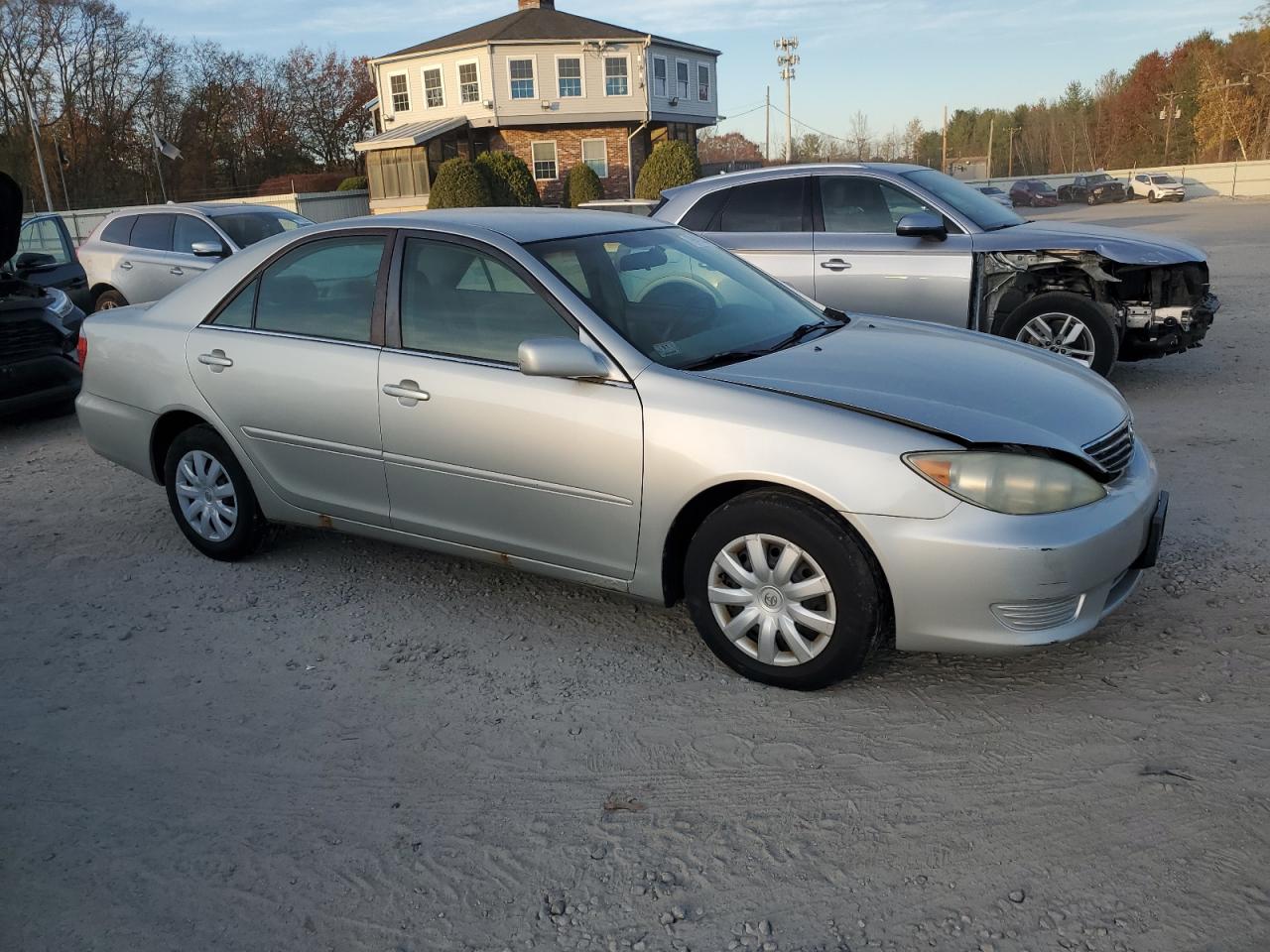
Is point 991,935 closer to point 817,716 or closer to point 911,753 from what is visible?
point 911,753

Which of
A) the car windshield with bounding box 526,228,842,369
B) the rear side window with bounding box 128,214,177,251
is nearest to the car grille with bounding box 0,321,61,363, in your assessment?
the rear side window with bounding box 128,214,177,251

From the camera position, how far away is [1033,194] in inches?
1981

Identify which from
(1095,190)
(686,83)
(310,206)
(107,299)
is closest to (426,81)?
(310,206)

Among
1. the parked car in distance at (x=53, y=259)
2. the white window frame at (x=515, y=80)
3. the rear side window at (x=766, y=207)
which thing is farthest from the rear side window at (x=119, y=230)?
the white window frame at (x=515, y=80)

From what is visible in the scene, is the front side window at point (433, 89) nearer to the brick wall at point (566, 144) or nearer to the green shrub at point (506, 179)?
the brick wall at point (566, 144)

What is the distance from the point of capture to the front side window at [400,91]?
154 feet

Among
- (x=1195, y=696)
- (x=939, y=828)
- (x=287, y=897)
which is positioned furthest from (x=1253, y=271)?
(x=287, y=897)

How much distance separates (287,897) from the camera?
9.12 feet

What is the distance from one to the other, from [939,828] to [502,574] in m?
2.59

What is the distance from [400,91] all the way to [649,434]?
47828 millimetres

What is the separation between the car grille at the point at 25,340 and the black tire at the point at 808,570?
270 inches

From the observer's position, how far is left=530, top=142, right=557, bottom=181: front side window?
45.8m

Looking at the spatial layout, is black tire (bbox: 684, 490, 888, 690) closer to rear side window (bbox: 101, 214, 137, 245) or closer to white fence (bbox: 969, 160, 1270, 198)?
rear side window (bbox: 101, 214, 137, 245)

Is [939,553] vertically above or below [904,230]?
below
